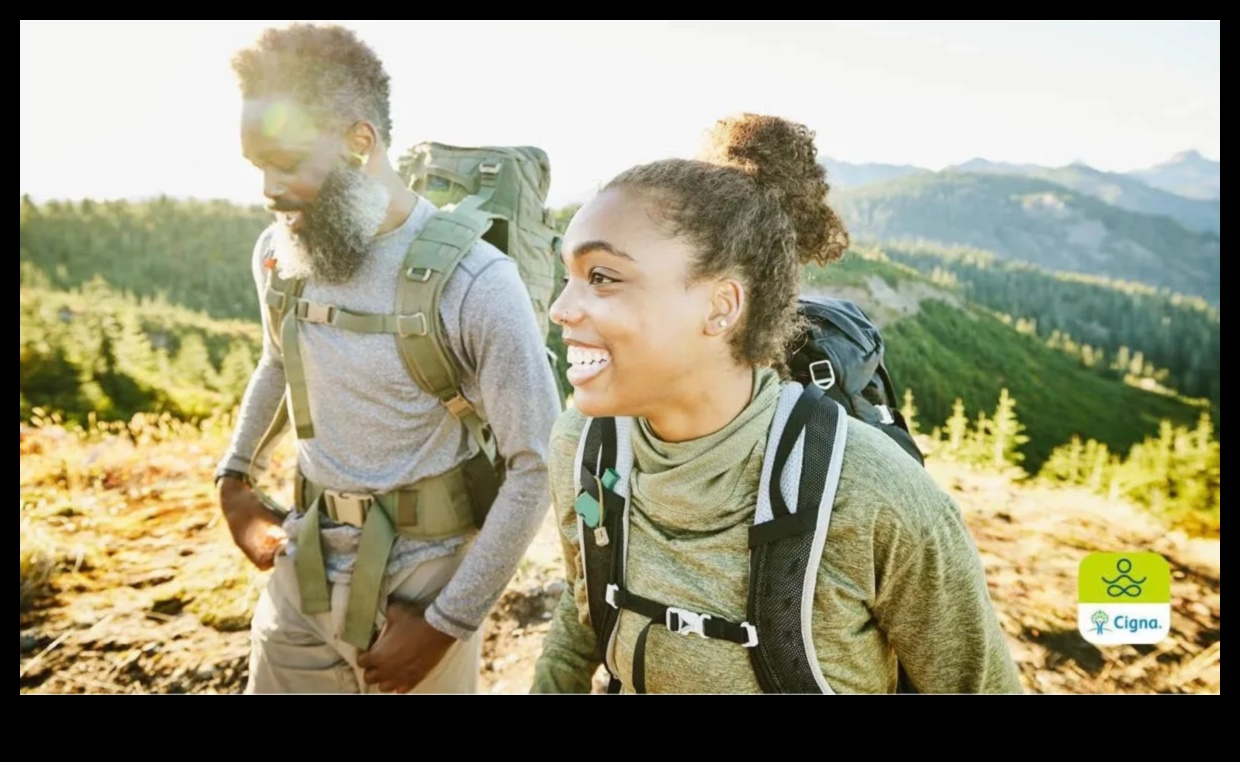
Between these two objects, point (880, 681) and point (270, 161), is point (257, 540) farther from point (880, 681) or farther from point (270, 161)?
point (880, 681)

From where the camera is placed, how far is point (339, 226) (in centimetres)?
184

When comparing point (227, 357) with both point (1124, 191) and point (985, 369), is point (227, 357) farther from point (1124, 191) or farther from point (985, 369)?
point (1124, 191)

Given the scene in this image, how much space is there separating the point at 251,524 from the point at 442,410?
0.75 meters

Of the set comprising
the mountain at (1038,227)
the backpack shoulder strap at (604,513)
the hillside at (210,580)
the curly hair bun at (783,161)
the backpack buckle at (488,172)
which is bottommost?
the hillside at (210,580)

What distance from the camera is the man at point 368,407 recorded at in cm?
180

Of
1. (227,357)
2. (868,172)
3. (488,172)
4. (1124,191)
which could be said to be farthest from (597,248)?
(227,357)

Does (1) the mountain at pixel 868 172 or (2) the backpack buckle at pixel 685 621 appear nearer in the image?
(2) the backpack buckle at pixel 685 621

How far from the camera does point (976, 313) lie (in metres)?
4.60

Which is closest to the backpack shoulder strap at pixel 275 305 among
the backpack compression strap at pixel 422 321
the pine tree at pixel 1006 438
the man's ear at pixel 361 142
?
the backpack compression strap at pixel 422 321

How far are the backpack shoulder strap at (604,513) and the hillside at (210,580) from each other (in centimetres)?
175

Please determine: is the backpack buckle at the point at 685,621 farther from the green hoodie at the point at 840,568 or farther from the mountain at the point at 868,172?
the mountain at the point at 868,172

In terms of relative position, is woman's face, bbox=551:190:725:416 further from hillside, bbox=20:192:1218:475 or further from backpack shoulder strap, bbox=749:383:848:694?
hillside, bbox=20:192:1218:475

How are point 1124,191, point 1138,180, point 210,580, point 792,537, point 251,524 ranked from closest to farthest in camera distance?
point 792,537, point 251,524, point 210,580, point 1138,180, point 1124,191
